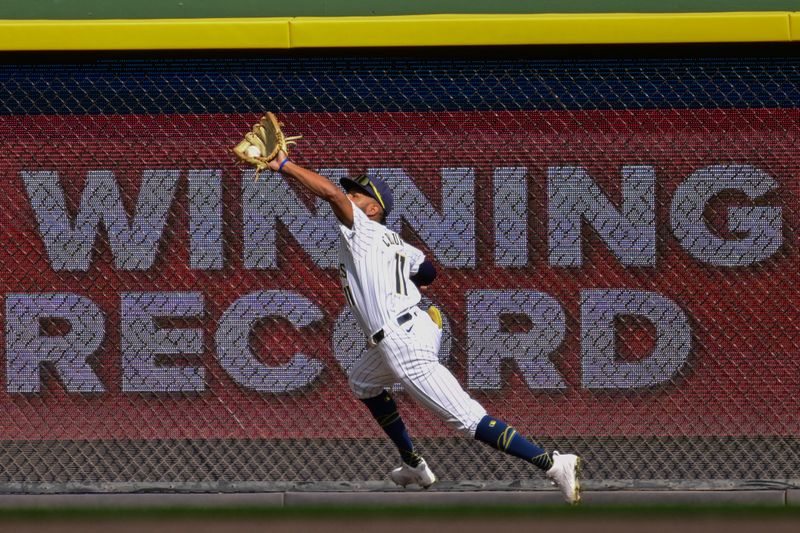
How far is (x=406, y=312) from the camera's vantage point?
4.61 meters

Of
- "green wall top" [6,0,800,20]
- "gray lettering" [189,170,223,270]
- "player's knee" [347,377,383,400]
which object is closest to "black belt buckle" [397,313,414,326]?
"player's knee" [347,377,383,400]

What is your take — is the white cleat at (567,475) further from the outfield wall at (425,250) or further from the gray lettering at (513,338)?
the gray lettering at (513,338)

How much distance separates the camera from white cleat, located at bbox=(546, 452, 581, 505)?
4574 millimetres

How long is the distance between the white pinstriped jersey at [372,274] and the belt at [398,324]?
0.6 inches

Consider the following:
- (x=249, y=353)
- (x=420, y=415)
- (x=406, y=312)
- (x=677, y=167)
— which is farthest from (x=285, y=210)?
(x=677, y=167)

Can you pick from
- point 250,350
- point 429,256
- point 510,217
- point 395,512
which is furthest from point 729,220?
point 250,350

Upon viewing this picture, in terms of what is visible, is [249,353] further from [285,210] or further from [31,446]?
[31,446]

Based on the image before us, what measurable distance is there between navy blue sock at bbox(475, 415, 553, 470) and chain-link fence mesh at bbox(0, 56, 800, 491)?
137cm

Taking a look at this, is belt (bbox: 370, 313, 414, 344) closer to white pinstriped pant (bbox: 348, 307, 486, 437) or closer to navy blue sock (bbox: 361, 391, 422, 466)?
white pinstriped pant (bbox: 348, 307, 486, 437)

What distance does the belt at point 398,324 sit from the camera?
4555 mm

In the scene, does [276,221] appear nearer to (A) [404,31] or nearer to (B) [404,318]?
(A) [404,31]

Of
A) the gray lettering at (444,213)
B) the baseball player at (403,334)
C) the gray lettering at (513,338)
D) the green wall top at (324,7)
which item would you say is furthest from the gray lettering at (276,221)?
the baseball player at (403,334)

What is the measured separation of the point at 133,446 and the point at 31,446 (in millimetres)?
530

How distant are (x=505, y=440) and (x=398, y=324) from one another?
2.04 feet
